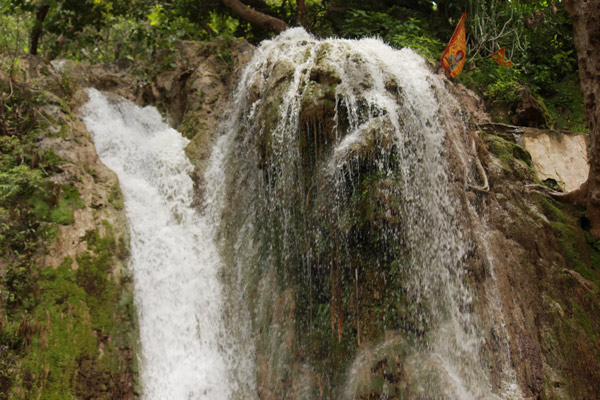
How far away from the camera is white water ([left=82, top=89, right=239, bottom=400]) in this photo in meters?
6.10

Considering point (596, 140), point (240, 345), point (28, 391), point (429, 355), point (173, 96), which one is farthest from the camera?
point (173, 96)

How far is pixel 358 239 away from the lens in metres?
6.14

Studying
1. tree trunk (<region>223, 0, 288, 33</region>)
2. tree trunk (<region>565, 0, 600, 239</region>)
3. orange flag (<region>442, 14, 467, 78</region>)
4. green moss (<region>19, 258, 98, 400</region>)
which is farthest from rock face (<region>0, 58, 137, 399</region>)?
tree trunk (<region>565, 0, 600, 239</region>)

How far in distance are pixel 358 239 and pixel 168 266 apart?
286cm

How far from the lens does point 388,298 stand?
593 centimetres

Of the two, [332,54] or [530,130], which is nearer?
[332,54]

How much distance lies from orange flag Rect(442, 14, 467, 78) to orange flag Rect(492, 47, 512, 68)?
5.40 feet

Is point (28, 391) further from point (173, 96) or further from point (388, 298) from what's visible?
point (173, 96)

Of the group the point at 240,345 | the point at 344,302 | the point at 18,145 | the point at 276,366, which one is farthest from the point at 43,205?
the point at 344,302

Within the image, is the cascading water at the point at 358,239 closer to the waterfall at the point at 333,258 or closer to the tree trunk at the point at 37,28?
the waterfall at the point at 333,258

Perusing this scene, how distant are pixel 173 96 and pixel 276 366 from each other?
6052 mm

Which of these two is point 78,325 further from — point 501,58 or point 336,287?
point 501,58

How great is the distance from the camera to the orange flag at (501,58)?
Answer: 970 cm

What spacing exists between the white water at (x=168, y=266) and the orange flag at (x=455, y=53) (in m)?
5.04
